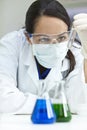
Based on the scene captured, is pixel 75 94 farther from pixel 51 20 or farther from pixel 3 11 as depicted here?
pixel 3 11

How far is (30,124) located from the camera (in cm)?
95

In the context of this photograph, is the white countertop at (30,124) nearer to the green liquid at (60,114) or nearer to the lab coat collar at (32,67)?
the green liquid at (60,114)

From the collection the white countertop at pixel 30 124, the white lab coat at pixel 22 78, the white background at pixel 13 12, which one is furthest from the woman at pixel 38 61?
the white background at pixel 13 12

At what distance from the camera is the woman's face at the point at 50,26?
1.36 m

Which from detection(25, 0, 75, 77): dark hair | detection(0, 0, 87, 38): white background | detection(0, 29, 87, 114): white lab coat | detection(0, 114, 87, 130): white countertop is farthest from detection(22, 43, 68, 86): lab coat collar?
detection(0, 0, 87, 38): white background

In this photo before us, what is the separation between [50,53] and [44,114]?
50 centimetres

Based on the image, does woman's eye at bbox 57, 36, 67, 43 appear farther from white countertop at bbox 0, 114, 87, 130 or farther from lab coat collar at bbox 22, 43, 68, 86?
white countertop at bbox 0, 114, 87, 130

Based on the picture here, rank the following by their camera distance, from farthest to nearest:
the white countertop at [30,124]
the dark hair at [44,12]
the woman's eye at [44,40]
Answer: the dark hair at [44,12] → the woman's eye at [44,40] → the white countertop at [30,124]

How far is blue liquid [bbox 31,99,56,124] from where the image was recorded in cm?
94

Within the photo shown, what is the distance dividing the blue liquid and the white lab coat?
0.22 meters

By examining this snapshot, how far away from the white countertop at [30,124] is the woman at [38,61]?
145 mm

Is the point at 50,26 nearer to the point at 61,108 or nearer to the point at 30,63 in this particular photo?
the point at 30,63

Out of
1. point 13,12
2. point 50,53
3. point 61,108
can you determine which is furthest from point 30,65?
point 13,12

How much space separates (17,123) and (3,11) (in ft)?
5.29
